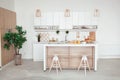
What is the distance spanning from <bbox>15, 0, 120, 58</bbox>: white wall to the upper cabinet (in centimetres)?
50

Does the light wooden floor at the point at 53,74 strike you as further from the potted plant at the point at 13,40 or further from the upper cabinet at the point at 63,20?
the upper cabinet at the point at 63,20

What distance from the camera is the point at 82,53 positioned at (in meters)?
6.74

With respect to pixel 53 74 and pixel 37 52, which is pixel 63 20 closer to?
pixel 37 52

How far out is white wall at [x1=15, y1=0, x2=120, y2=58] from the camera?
363 inches

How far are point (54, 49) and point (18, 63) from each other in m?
1.94

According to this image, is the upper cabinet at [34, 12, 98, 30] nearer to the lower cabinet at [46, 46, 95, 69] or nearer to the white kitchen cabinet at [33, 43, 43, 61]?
the white kitchen cabinet at [33, 43, 43, 61]

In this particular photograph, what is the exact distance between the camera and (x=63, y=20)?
8875mm

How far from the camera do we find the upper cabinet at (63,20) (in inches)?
348

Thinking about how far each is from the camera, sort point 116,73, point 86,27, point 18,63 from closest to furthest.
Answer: point 116,73 → point 18,63 → point 86,27

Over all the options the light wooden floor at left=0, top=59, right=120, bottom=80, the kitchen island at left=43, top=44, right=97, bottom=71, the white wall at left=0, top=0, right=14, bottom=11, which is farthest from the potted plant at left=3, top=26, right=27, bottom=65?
the kitchen island at left=43, top=44, right=97, bottom=71

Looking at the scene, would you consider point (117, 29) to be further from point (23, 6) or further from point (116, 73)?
point (23, 6)

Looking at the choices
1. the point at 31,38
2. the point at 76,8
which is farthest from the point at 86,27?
the point at 31,38

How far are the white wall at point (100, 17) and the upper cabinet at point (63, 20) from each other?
496 millimetres

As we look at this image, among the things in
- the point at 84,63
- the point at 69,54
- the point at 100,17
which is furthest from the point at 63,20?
the point at 84,63
